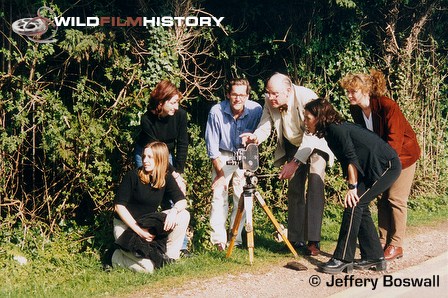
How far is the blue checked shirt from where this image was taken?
7.64m

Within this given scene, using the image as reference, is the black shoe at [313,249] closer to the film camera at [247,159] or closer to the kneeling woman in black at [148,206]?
the film camera at [247,159]

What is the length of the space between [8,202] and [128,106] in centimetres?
181

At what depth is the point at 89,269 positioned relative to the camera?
24.0 feet

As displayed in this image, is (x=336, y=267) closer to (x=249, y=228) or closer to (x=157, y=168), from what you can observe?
(x=249, y=228)

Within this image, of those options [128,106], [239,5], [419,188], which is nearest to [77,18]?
[128,106]

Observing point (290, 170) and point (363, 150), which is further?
point (290, 170)

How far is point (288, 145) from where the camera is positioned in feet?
25.2

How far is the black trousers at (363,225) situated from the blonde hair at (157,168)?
1.96 m

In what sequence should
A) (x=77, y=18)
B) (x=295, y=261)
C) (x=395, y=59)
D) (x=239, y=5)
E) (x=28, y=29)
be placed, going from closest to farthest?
(x=295, y=261), (x=28, y=29), (x=77, y=18), (x=239, y=5), (x=395, y=59)

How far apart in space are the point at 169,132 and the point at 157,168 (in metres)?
0.57

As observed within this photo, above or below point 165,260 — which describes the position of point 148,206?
above

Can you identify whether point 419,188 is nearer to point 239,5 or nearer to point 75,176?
point 239,5

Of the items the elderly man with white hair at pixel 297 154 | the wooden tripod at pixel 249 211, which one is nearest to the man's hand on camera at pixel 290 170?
the elderly man with white hair at pixel 297 154

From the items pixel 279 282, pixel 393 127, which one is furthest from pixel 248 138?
pixel 279 282
